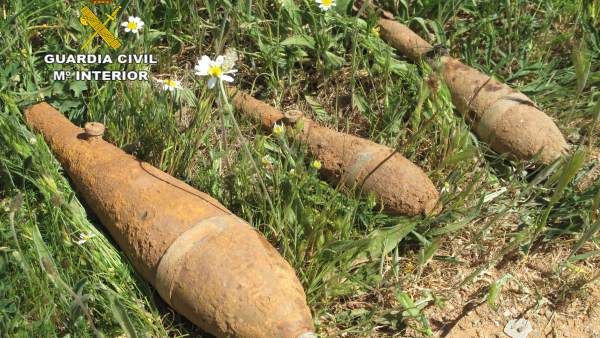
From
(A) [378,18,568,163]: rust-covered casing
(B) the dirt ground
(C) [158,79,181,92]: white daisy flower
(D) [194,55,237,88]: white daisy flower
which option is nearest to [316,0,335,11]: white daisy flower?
(A) [378,18,568,163]: rust-covered casing

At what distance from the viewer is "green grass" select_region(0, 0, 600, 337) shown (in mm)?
2334

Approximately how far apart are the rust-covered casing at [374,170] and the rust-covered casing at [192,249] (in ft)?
1.71

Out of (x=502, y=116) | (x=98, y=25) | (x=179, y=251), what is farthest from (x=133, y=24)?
(x=502, y=116)

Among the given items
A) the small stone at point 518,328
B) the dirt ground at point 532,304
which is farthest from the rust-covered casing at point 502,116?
the small stone at point 518,328

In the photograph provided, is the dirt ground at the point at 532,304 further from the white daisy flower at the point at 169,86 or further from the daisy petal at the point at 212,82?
the white daisy flower at the point at 169,86

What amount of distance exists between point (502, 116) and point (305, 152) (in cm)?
90

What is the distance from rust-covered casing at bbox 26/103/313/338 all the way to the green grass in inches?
5.0

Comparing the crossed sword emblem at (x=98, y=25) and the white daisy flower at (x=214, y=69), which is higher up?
the white daisy flower at (x=214, y=69)

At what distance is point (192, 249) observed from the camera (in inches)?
84.9

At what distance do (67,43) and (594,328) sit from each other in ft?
8.12

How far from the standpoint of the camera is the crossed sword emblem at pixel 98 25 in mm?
2951

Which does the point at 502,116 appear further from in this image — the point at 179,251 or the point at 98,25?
the point at 98,25

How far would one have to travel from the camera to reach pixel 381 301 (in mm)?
2484

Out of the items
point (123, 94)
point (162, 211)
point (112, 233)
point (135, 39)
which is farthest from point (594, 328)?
point (135, 39)
